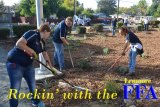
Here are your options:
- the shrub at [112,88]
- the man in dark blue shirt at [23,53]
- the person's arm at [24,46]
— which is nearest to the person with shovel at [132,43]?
the shrub at [112,88]

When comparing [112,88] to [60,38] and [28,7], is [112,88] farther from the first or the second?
[28,7]

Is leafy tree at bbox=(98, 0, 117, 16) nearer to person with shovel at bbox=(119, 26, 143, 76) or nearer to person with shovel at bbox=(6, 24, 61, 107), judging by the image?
person with shovel at bbox=(119, 26, 143, 76)

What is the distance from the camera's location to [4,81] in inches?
327

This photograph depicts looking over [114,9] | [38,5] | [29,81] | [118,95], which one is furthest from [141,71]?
[114,9]

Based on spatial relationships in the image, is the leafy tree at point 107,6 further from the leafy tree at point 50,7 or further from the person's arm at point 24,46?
the person's arm at point 24,46

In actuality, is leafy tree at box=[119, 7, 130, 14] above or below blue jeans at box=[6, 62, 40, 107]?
below

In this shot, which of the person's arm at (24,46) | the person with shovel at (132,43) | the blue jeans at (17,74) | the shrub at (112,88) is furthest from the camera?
Result: the person with shovel at (132,43)

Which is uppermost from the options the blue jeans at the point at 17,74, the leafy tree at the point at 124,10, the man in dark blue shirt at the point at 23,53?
the man in dark blue shirt at the point at 23,53

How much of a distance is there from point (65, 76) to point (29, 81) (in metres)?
2.73

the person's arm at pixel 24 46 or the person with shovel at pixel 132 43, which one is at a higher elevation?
the person's arm at pixel 24 46

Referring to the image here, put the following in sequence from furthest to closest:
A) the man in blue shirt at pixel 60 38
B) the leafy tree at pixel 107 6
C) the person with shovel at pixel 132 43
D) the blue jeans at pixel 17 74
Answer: the leafy tree at pixel 107 6 → the man in blue shirt at pixel 60 38 → the person with shovel at pixel 132 43 → the blue jeans at pixel 17 74

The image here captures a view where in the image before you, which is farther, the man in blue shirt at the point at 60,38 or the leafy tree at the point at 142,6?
the leafy tree at the point at 142,6

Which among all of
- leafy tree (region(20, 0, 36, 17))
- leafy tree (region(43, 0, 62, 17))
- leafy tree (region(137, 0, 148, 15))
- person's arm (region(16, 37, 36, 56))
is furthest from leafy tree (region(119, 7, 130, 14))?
person's arm (region(16, 37, 36, 56))

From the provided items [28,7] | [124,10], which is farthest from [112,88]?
[124,10]
